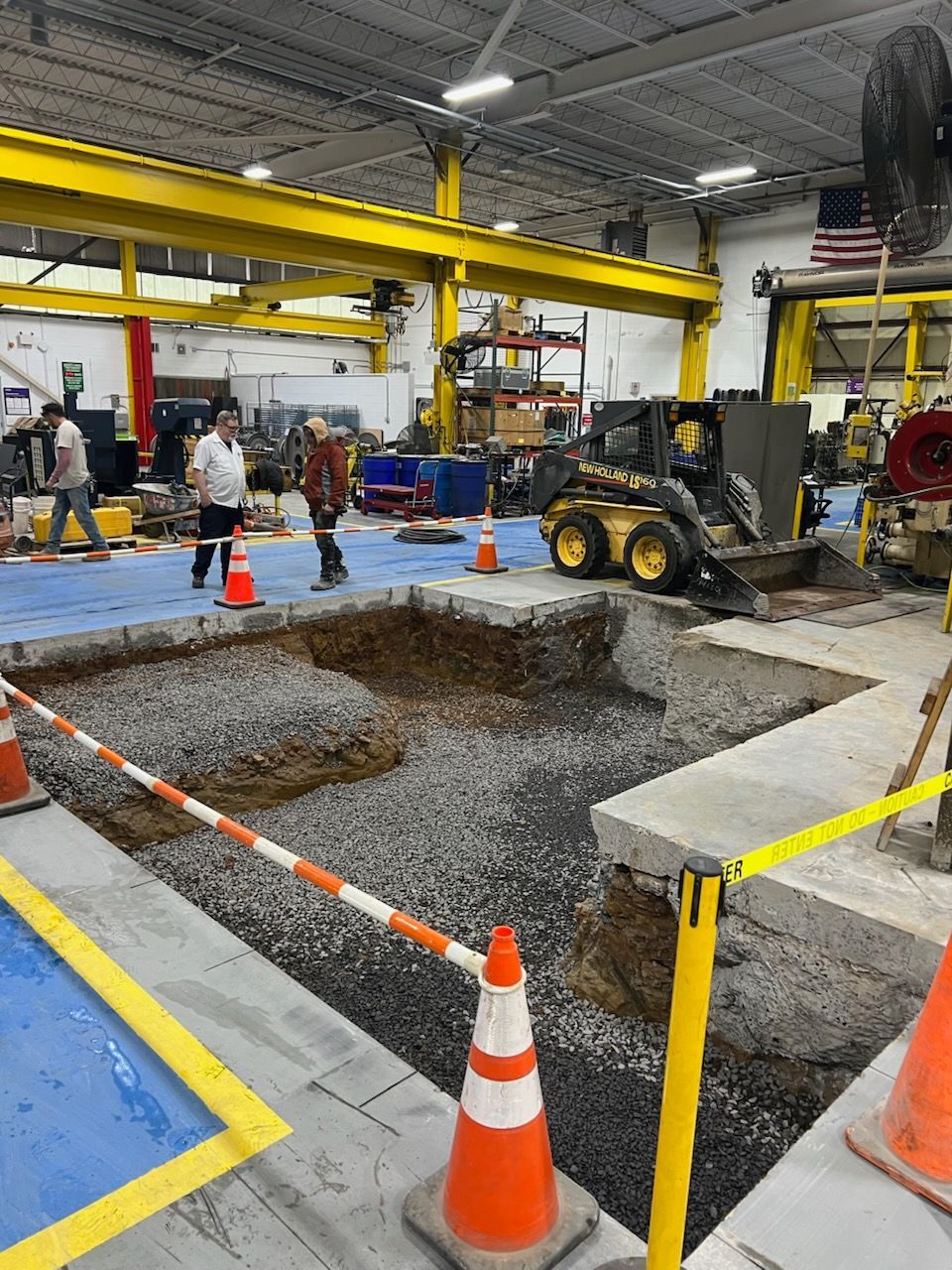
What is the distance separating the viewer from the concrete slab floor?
75.1 inches

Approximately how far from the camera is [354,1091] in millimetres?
2371

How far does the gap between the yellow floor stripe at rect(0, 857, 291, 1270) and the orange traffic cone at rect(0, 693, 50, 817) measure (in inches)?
38.0

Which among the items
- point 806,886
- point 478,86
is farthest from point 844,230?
point 806,886

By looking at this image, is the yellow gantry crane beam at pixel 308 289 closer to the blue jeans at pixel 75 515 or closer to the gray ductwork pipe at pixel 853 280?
the gray ductwork pipe at pixel 853 280

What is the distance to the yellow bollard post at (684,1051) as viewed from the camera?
5.14ft

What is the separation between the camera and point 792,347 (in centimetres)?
1886

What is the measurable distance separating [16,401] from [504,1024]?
25777 millimetres

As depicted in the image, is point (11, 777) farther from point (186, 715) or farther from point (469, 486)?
point (469, 486)

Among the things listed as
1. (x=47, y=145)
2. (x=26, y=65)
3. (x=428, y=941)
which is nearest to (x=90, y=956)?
(x=428, y=941)

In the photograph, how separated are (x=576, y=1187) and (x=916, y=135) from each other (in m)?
5.53

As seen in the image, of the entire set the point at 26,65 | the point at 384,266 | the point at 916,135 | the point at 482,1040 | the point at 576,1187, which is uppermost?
the point at 26,65

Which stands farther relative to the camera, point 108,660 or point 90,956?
point 108,660

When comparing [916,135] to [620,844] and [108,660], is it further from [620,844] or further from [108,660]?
[108,660]

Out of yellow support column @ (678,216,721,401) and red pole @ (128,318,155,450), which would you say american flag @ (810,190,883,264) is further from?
red pole @ (128,318,155,450)
